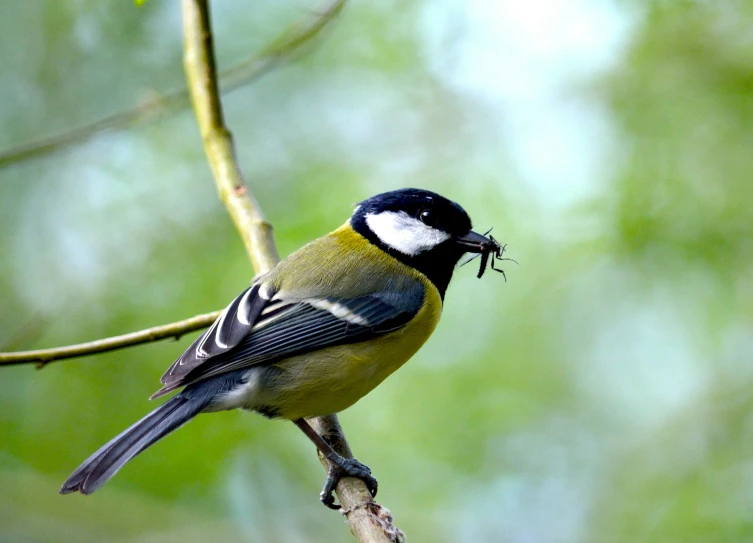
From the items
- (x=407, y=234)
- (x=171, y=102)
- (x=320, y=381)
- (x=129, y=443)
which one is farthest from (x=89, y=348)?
(x=171, y=102)

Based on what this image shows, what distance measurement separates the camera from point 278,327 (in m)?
3.03

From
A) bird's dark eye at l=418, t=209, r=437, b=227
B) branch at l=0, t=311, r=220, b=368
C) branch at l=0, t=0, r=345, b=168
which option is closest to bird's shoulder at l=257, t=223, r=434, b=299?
bird's dark eye at l=418, t=209, r=437, b=227

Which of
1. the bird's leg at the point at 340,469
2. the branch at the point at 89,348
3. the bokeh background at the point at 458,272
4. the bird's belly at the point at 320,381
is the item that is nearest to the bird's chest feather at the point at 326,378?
the bird's belly at the point at 320,381

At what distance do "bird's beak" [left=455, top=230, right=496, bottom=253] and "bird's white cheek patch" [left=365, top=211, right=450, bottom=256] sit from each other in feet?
0.22

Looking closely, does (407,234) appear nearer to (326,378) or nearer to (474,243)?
(474,243)

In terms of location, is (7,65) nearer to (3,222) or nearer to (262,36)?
(3,222)

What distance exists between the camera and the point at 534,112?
5730 mm

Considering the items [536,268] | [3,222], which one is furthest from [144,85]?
[536,268]

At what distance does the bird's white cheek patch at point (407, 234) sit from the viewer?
3.49 m

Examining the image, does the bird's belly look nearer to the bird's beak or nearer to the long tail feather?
the long tail feather

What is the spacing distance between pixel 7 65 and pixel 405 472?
4193 millimetres

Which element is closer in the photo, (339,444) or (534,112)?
(339,444)

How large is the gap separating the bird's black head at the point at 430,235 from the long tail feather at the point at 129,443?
1138mm

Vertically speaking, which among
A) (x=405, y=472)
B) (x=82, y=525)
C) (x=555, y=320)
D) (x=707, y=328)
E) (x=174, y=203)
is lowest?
(x=82, y=525)
